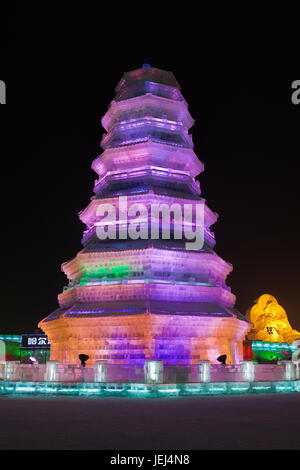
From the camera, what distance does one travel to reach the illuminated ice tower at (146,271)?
26.3 metres

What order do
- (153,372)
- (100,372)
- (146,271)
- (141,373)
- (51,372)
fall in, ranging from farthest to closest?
(146,271) < (51,372) < (100,372) < (141,373) < (153,372)

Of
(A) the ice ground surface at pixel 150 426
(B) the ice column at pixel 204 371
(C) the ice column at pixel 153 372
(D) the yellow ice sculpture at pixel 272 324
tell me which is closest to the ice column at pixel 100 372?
(C) the ice column at pixel 153 372

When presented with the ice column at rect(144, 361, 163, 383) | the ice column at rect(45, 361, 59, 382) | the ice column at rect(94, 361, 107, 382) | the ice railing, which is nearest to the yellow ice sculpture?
the ice railing

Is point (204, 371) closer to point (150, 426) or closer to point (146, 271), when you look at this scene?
point (146, 271)

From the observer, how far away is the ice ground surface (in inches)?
330

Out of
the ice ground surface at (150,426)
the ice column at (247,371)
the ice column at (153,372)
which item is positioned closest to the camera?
the ice ground surface at (150,426)

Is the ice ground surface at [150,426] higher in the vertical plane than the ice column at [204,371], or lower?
lower

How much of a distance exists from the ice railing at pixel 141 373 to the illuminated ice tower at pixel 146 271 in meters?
4.64

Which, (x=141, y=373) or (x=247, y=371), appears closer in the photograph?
(x=141, y=373)

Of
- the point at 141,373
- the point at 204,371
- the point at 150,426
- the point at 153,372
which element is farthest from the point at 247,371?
the point at 150,426

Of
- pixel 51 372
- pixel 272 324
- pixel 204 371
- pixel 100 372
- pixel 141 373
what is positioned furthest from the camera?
pixel 272 324

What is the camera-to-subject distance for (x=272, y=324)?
64188mm

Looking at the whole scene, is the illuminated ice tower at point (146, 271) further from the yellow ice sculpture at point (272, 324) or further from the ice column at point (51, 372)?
the yellow ice sculpture at point (272, 324)

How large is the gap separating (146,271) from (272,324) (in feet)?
138
